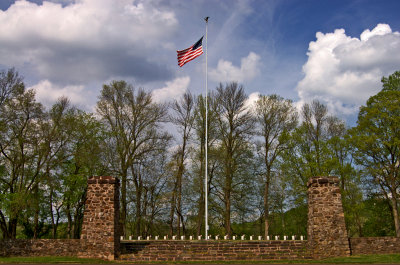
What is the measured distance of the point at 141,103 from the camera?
101 ft

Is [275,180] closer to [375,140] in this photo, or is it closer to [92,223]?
[375,140]

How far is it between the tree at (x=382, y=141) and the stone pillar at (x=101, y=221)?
1969 centimetres

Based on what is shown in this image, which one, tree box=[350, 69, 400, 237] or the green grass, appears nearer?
the green grass

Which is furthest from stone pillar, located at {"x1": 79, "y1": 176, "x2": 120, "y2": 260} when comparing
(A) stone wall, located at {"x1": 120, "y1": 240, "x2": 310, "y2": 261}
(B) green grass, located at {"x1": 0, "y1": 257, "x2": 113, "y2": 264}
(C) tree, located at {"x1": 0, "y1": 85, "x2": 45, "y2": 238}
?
(C) tree, located at {"x1": 0, "y1": 85, "x2": 45, "y2": 238}

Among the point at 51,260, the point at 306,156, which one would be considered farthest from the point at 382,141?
the point at 51,260

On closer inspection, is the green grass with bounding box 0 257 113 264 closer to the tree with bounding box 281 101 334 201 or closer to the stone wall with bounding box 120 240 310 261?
the stone wall with bounding box 120 240 310 261

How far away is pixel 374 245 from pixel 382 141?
12144 mm

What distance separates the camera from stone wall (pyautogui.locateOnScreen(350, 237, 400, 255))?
16.3 m

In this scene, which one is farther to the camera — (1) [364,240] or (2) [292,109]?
(2) [292,109]

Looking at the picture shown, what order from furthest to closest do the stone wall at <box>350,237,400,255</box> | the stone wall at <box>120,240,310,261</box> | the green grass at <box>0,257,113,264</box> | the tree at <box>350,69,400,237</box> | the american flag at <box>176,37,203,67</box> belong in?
the tree at <box>350,69,400,237</box>
the american flag at <box>176,37,203,67</box>
the stone wall at <box>350,237,400,255</box>
the stone wall at <box>120,240,310,261</box>
the green grass at <box>0,257,113,264</box>

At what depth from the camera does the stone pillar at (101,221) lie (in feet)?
51.8

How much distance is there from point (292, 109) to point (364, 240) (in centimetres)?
1719

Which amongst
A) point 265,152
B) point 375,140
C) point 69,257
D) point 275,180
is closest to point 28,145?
point 69,257

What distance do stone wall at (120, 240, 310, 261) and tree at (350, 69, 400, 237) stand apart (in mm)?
13344
